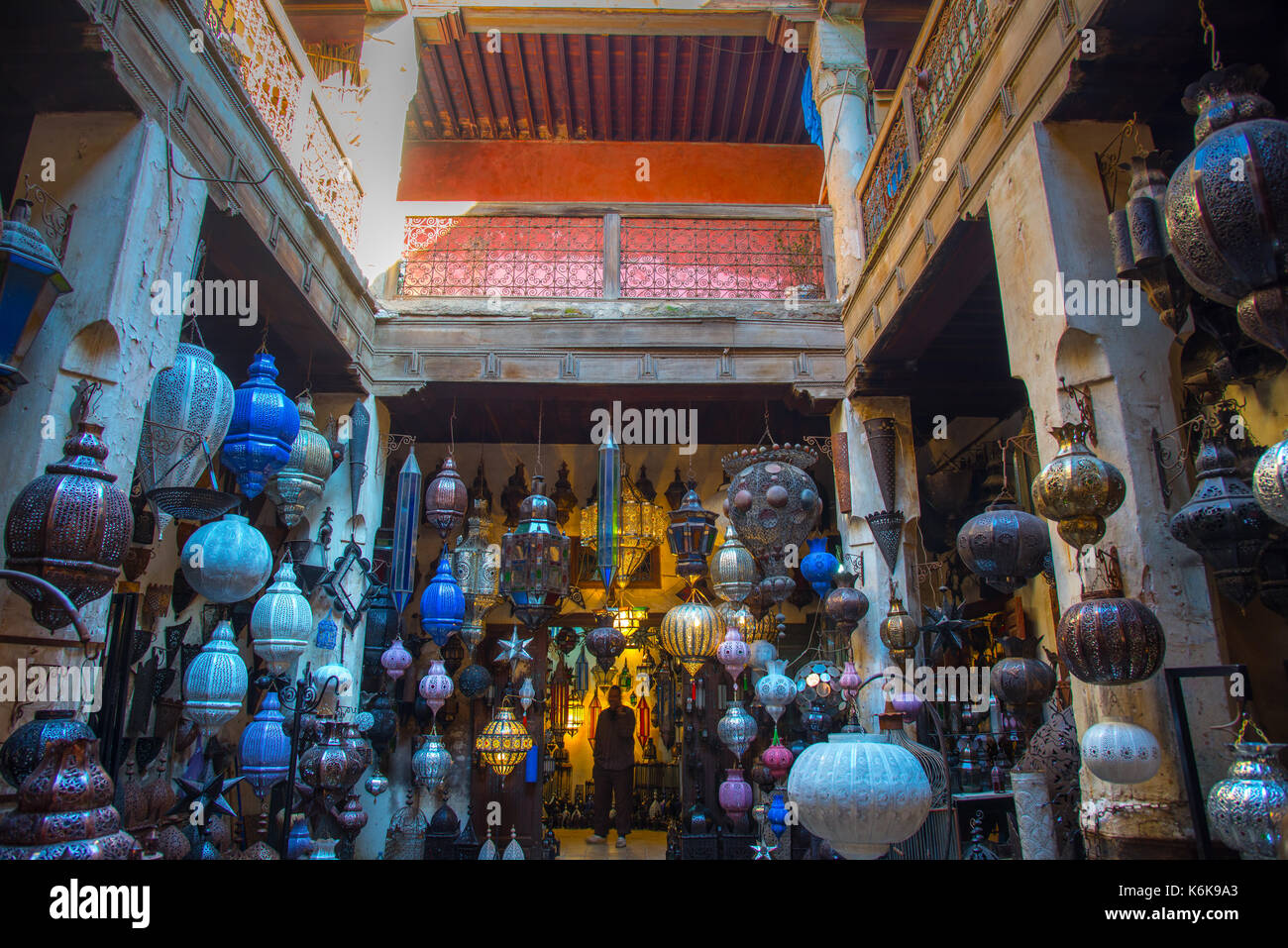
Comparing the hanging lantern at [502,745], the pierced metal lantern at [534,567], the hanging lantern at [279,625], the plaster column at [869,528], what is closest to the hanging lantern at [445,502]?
the pierced metal lantern at [534,567]

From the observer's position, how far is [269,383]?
4477 mm

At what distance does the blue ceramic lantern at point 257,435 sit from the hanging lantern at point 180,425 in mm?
611

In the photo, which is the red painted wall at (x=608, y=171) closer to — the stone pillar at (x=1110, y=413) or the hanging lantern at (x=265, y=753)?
the stone pillar at (x=1110, y=413)

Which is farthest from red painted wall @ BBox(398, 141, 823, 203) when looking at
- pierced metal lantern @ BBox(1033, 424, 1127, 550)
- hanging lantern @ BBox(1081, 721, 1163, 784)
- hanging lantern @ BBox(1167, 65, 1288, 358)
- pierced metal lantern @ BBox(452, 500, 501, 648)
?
hanging lantern @ BBox(1081, 721, 1163, 784)

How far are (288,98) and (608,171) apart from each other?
508cm

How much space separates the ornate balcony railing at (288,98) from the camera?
4664 millimetres

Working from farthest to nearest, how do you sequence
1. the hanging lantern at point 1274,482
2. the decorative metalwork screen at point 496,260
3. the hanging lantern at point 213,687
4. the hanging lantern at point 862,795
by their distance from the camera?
1. the decorative metalwork screen at point 496,260
2. the hanging lantern at point 213,687
3. the hanging lantern at point 862,795
4. the hanging lantern at point 1274,482

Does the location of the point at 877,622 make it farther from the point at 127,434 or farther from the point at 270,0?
the point at 270,0

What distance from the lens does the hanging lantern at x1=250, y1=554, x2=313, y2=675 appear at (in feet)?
15.2

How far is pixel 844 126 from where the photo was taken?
276 inches

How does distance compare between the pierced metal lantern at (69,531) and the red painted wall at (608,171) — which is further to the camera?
the red painted wall at (608,171)

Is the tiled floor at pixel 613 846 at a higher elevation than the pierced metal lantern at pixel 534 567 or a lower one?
lower

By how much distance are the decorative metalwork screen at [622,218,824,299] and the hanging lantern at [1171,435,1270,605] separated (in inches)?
189
